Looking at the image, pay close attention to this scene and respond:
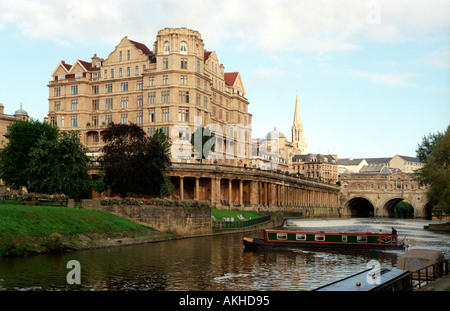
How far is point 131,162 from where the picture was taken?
7431 cm

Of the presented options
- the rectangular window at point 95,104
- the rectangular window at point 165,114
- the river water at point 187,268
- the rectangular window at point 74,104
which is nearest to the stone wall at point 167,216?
the river water at point 187,268

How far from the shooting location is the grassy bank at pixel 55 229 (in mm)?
47281

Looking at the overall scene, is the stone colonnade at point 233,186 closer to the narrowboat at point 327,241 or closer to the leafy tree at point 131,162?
the leafy tree at point 131,162

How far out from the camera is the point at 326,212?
186500mm

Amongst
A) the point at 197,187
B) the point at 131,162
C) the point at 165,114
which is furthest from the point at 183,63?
the point at 131,162

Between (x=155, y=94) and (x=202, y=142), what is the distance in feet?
55.0

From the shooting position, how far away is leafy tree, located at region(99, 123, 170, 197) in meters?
73.3

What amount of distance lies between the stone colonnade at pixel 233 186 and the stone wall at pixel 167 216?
2201 cm

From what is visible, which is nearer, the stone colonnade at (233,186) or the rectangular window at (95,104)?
the stone colonnade at (233,186)

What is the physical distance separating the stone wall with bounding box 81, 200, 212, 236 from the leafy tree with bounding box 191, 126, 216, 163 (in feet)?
121

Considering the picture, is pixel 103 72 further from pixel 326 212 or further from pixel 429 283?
pixel 429 283

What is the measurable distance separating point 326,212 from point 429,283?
155 metres

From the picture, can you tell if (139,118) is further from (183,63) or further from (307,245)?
(307,245)
